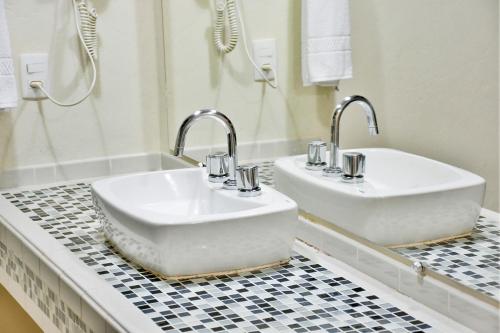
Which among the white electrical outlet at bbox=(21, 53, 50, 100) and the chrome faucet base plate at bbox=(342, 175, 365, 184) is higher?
the white electrical outlet at bbox=(21, 53, 50, 100)

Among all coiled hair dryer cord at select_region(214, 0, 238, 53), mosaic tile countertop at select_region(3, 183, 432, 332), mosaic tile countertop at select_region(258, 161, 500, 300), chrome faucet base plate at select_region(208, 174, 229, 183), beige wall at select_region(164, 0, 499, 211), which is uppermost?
coiled hair dryer cord at select_region(214, 0, 238, 53)

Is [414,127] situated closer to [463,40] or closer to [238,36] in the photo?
[463,40]

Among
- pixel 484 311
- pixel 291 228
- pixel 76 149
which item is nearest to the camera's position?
pixel 484 311

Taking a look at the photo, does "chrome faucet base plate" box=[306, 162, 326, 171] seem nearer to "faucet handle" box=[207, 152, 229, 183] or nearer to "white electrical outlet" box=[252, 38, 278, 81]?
"faucet handle" box=[207, 152, 229, 183]

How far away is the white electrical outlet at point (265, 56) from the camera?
1.82 meters

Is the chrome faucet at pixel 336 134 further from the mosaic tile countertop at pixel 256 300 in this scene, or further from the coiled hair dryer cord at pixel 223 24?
the coiled hair dryer cord at pixel 223 24

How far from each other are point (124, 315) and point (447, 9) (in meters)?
0.65

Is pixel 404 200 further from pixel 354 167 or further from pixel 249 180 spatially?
pixel 249 180

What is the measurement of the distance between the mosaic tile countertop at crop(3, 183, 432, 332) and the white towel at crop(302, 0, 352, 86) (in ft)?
1.16

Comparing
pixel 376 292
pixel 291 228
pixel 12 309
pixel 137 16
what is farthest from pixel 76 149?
pixel 376 292

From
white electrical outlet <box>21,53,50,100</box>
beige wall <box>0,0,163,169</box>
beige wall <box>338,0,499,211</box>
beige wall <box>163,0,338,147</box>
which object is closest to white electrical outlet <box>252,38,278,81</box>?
beige wall <box>163,0,338,147</box>

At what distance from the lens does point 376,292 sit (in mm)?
1363

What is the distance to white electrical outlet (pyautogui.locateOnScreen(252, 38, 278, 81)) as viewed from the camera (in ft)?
5.98

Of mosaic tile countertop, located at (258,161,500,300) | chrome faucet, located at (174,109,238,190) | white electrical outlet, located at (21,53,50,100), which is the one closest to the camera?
mosaic tile countertop, located at (258,161,500,300)
